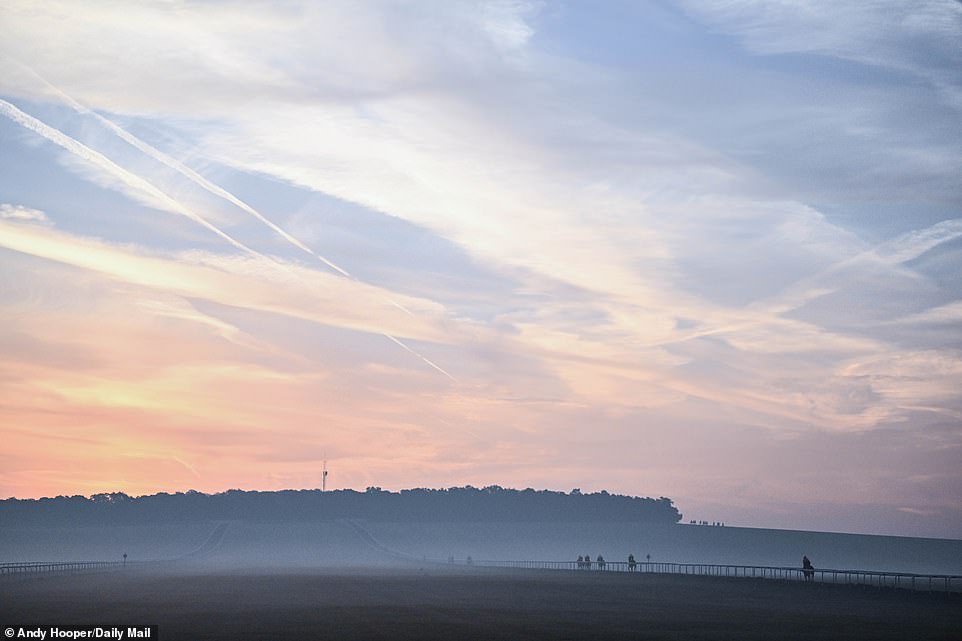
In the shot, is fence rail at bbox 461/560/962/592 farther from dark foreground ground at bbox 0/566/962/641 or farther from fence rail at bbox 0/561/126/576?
fence rail at bbox 0/561/126/576

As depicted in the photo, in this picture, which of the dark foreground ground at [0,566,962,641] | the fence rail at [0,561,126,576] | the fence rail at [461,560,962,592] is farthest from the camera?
the fence rail at [0,561,126,576]

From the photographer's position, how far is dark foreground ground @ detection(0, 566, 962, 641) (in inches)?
1722

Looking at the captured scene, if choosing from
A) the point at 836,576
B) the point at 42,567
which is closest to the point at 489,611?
the point at 836,576

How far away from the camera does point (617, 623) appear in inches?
1932

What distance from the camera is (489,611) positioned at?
184 ft

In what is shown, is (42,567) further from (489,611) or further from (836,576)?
(489,611)

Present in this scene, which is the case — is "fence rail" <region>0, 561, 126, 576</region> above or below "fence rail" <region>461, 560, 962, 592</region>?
below

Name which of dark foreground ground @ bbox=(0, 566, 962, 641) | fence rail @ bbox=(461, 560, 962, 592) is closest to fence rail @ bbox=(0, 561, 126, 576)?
dark foreground ground @ bbox=(0, 566, 962, 641)

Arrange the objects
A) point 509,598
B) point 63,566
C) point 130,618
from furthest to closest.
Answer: point 63,566 → point 509,598 → point 130,618

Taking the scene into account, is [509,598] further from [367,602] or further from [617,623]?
[617,623]

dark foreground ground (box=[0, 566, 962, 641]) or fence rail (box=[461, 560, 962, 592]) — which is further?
fence rail (box=[461, 560, 962, 592])

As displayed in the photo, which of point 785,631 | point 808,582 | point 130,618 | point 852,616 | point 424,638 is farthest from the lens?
point 808,582

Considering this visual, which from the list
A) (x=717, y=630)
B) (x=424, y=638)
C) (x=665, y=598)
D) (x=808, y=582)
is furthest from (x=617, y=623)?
(x=808, y=582)

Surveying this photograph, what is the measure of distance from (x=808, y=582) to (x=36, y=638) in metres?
59.8
